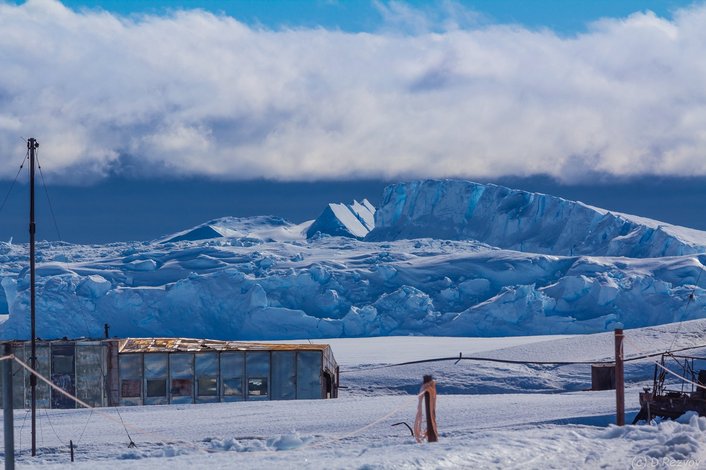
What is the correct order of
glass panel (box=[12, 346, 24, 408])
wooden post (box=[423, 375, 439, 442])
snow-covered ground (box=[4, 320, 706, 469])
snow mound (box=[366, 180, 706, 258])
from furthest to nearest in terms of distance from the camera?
snow mound (box=[366, 180, 706, 258])
glass panel (box=[12, 346, 24, 408])
wooden post (box=[423, 375, 439, 442])
snow-covered ground (box=[4, 320, 706, 469])

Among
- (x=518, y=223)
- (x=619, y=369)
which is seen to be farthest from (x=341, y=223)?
(x=619, y=369)

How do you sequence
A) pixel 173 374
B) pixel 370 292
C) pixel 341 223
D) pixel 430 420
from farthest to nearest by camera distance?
pixel 341 223 < pixel 370 292 < pixel 173 374 < pixel 430 420

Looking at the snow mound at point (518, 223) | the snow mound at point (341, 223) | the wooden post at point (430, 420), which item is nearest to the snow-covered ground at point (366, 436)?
the wooden post at point (430, 420)

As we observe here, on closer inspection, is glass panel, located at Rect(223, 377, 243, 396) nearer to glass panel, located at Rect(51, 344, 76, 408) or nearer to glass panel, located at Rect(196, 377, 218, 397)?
glass panel, located at Rect(196, 377, 218, 397)

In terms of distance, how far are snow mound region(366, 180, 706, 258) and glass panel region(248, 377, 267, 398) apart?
63643 millimetres

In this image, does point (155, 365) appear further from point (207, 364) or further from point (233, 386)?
point (233, 386)

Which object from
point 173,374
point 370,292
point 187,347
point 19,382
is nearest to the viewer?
point 19,382

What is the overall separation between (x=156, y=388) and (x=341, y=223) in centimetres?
10793

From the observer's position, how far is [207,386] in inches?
1187

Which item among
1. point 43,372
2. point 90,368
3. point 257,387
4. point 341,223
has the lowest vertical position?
point 257,387

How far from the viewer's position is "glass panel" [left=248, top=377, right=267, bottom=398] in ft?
98.7

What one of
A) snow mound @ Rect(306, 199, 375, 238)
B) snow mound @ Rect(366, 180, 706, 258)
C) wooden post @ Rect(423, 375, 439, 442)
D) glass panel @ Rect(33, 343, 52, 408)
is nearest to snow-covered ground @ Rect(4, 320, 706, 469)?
wooden post @ Rect(423, 375, 439, 442)

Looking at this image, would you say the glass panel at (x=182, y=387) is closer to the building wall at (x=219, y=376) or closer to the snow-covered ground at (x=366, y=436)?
the building wall at (x=219, y=376)

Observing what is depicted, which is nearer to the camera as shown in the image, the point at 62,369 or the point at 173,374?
the point at 173,374
